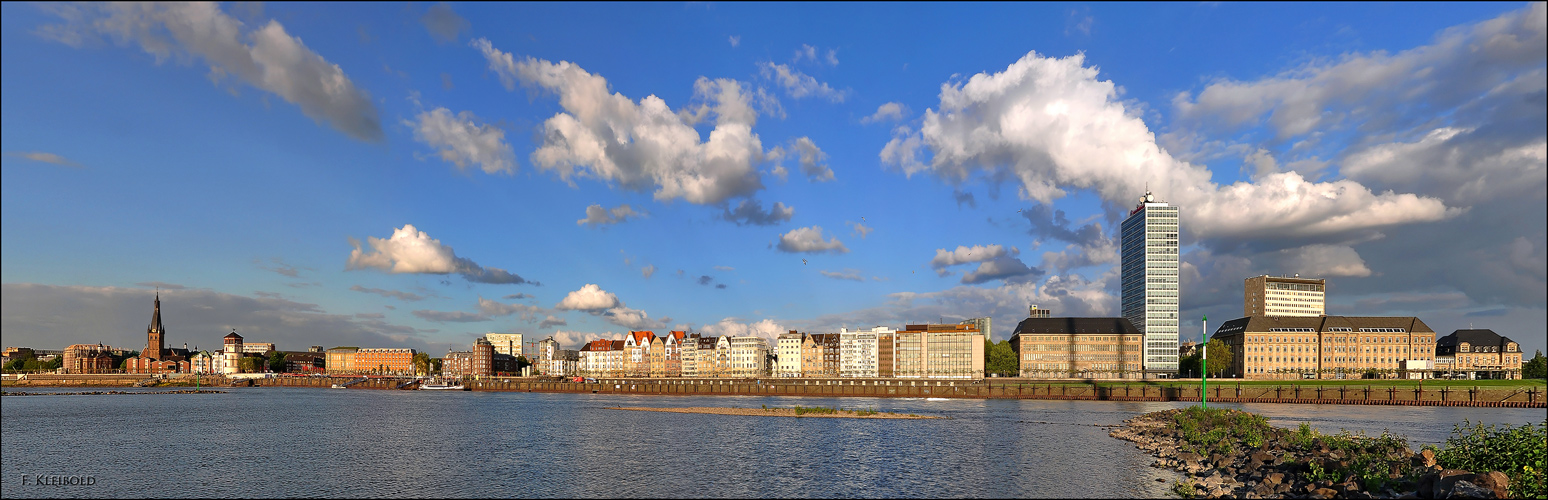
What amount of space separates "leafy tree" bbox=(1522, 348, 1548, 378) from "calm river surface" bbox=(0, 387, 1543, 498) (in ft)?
352

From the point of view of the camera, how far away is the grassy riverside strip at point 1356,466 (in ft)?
80.8

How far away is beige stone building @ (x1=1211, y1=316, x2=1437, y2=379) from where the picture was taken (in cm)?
18625

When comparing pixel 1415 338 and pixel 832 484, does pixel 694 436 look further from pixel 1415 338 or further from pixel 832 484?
pixel 1415 338

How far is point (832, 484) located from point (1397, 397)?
120303mm

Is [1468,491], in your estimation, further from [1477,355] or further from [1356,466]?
[1477,355]

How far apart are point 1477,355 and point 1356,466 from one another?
695 ft

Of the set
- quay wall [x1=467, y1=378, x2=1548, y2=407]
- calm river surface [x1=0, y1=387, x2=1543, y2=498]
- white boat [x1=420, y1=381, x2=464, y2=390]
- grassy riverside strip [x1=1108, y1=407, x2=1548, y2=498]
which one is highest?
grassy riverside strip [x1=1108, y1=407, x2=1548, y2=498]

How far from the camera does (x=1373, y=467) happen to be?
3047cm

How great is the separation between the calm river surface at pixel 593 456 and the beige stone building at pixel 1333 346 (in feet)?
Answer: 370

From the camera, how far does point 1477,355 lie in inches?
7411

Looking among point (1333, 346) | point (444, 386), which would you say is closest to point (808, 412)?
point (444, 386)

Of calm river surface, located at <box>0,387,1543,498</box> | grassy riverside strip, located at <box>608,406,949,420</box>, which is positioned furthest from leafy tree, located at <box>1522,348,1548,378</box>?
grassy riverside strip, located at <box>608,406,949,420</box>

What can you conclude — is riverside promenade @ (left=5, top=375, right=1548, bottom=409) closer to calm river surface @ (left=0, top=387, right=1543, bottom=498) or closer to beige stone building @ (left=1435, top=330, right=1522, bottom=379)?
calm river surface @ (left=0, top=387, right=1543, bottom=498)

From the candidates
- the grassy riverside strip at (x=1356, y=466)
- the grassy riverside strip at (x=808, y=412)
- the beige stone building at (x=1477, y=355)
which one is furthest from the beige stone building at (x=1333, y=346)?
the grassy riverside strip at (x=1356, y=466)
